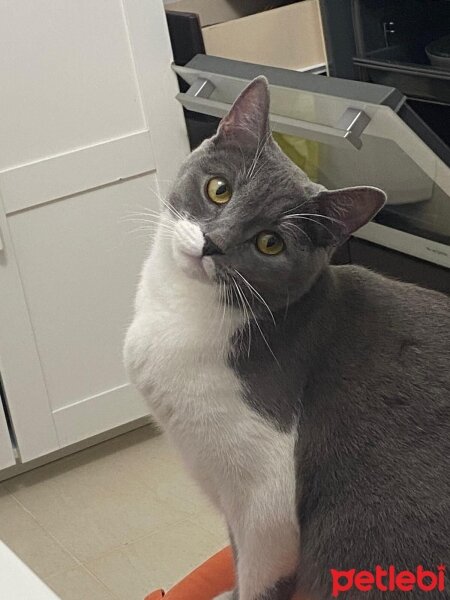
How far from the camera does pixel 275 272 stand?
3.52 ft

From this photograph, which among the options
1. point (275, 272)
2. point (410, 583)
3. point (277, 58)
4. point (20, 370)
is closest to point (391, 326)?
point (275, 272)

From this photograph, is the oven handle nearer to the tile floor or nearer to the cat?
the cat

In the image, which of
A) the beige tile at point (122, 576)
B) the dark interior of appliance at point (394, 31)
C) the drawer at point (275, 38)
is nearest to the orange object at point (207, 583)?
the beige tile at point (122, 576)

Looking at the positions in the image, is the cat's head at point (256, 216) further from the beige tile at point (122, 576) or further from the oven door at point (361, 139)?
the beige tile at point (122, 576)

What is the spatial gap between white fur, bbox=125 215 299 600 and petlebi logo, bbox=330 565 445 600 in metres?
0.07

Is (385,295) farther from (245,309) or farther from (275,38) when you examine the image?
(275,38)

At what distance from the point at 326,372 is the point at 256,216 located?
22cm

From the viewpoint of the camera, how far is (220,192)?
43.2 inches

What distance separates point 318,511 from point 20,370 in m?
1.08

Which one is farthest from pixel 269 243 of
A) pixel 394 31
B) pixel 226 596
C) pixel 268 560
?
pixel 394 31

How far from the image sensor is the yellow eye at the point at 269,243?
107 centimetres

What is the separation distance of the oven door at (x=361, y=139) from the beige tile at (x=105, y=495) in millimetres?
756

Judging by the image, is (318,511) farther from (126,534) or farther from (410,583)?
(126,534)

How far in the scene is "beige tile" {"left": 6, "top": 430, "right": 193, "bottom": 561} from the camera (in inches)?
76.4
